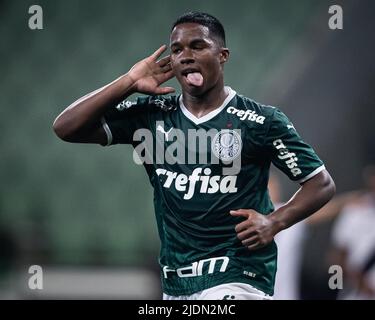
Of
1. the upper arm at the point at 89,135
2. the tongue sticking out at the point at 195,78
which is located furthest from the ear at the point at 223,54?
the upper arm at the point at 89,135

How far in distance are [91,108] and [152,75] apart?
0.86 ft

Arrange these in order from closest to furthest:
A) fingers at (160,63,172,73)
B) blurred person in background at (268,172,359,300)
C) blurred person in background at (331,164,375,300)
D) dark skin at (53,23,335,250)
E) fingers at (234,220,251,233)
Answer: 1. fingers at (234,220,251,233)
2. dark skin at (53,23,335,250)
3. fingers at (160,63,172,73)
4. blurred person in background at (331,164,375,300)
5. blurred person in background at (268,172,359,300)

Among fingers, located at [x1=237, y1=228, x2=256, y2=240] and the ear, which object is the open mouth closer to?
the ear

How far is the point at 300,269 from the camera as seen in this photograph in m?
5.62

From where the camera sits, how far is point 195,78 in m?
3.29

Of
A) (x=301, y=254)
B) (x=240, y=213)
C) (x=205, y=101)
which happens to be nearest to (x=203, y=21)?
(x=205, y=101)

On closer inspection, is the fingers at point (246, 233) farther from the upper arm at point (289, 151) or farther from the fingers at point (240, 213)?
the upper arm at point (289, 151)

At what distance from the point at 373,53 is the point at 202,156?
10.0 feet

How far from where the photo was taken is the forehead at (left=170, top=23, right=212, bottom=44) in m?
3.27

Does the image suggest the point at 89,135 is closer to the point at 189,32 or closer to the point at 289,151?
the point at 189,32

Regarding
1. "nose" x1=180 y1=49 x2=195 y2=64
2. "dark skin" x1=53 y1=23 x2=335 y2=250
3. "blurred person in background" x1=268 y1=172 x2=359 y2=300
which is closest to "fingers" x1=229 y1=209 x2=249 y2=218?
"dark skin" x1=53 y1=23 x2=335 y2=250

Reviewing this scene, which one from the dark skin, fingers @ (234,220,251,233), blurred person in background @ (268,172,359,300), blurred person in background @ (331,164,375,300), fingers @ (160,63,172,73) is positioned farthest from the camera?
blurred person in background @ (268,172,359,300)

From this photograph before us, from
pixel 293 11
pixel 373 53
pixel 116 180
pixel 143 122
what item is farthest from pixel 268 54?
pixel 143 122

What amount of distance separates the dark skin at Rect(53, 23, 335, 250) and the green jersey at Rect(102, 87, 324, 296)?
3.7 inches
